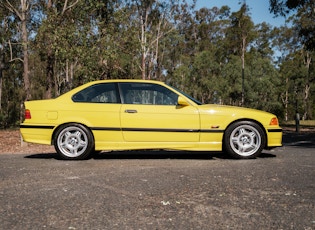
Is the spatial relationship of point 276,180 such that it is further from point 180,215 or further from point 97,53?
point 97,53

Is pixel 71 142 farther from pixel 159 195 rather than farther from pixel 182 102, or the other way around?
pixel 159 195

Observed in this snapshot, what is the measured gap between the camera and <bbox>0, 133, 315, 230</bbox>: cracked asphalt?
292 centimetres

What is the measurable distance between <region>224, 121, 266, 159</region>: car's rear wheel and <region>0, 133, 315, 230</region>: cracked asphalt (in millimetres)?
486

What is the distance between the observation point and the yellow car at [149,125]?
6.41 m

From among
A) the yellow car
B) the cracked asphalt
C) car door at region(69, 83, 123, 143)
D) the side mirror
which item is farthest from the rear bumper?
the side mirror

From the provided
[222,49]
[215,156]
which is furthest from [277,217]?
[222,49]

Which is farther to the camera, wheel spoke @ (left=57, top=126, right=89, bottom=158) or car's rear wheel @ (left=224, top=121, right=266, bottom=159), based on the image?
wheel spoke @ (left=57, top=126, right=89, bottom=158)

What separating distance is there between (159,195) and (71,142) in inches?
127

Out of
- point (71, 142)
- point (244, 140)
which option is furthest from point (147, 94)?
point (244, 140)

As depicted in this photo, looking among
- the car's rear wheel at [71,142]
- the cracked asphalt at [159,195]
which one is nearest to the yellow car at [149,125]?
the car's rear wheel at [71,142]

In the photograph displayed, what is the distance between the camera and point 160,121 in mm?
6422

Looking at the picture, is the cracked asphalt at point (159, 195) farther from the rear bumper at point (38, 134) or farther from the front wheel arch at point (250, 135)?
the rear bumper at point (38, 134)

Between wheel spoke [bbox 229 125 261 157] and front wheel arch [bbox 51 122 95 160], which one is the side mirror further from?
front wheel arch [bbox 51 122 95 160]

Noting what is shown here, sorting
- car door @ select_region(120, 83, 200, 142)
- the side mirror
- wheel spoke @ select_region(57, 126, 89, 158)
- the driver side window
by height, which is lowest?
wheel spoke @ select_region(57, 126, 89, 158)
